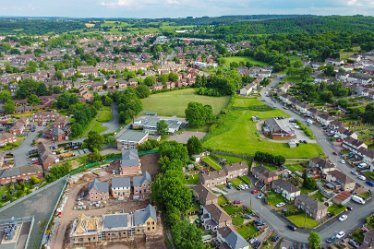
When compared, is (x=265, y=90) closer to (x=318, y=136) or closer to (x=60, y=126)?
(x=318, y=136)

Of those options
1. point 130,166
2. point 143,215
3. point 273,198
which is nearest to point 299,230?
point 273,198

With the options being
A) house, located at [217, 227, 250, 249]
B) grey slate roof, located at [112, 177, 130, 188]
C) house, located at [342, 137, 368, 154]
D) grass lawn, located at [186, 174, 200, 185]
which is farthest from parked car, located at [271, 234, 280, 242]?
house, located at [342, 137, 368, 154]

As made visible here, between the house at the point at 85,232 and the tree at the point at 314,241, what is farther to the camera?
the house at the point at 85,232

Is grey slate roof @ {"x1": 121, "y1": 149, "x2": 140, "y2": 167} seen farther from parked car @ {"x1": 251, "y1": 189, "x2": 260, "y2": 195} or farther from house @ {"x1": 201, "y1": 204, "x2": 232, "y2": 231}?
parked car @ {"x1": 251, "y1": 189, "x2": 260, "y2": 195}

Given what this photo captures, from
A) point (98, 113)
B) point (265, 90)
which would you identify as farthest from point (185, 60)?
point (98, 113)

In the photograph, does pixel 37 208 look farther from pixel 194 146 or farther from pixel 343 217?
pixel 343 217

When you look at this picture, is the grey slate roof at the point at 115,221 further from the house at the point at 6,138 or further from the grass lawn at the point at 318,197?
the house at the point at 6,138

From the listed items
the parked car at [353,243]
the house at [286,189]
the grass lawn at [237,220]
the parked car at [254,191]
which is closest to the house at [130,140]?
the parked car at [254,191]
